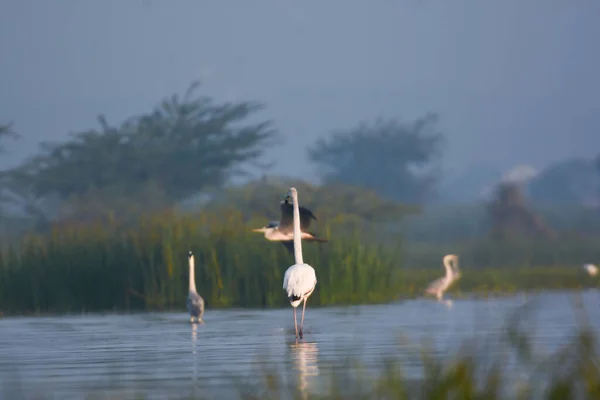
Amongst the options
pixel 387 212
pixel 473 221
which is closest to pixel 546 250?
pixel 387 212

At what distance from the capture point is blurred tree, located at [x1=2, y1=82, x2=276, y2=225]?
56906mm

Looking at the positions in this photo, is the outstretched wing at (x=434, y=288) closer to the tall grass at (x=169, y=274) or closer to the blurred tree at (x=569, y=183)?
the tall grass at (x=169, y=274)

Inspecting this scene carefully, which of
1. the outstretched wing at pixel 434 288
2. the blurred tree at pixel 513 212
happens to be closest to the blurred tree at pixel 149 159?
the blurred tree at pixel 513 212

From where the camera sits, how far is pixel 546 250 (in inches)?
1678

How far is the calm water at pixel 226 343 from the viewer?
1168 centimetres

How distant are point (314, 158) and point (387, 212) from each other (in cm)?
3954

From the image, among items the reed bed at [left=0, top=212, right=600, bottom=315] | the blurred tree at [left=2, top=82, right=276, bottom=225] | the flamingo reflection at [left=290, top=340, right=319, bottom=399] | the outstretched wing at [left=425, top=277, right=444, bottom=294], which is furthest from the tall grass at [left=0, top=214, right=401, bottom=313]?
the blurred tree at [left=2, top=82, right=276, bottom=225]

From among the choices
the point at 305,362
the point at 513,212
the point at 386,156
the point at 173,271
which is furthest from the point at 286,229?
the point at 386,156

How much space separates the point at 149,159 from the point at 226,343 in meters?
43.5

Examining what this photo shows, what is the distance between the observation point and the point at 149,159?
193ft

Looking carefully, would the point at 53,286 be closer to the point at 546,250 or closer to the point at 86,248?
the point at 86,248

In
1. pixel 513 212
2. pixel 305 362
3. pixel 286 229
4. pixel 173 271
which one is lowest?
pixel 305 362

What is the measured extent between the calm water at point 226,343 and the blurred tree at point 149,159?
3233cm

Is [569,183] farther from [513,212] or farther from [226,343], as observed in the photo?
[226,343]
